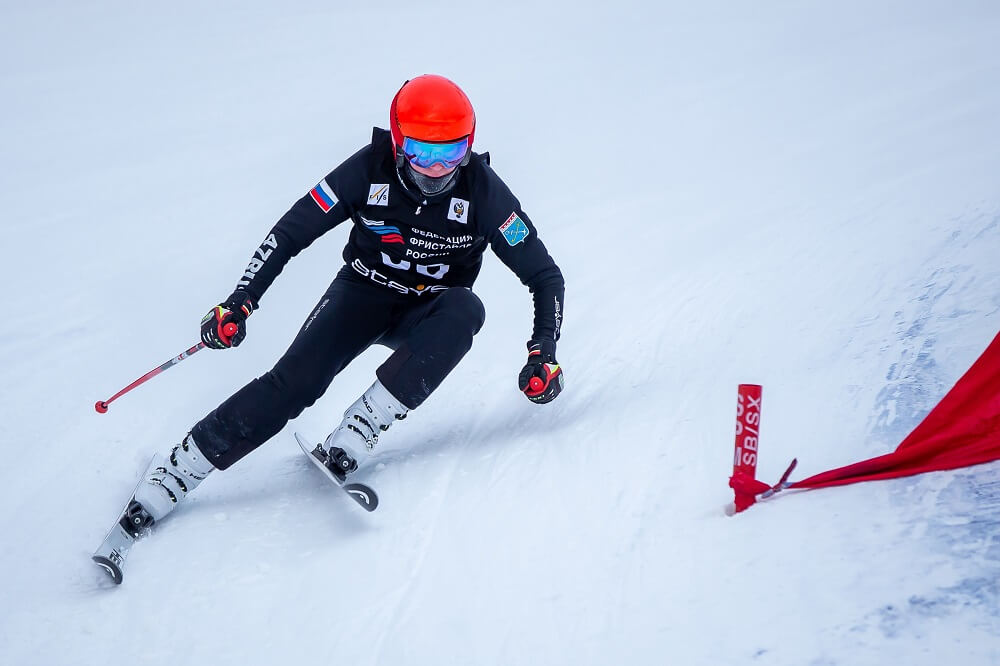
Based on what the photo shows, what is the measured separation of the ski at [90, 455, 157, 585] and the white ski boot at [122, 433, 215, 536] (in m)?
0.04

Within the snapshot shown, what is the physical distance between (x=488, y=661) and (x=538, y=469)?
0.96m

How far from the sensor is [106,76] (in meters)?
7.57

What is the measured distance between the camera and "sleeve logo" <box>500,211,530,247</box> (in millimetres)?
3049

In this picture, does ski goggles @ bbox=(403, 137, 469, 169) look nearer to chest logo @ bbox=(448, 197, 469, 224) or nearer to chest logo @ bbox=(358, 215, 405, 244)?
chest logo @ bbox=(448, 197, 469, 224)

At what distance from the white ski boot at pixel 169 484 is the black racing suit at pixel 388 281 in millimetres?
48

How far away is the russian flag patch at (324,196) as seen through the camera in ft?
9.85

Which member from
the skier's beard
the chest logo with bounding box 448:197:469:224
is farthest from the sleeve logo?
the skier's beard

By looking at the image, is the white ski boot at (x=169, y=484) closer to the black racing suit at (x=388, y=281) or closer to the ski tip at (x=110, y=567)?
the black racing suit at (x=388, y=281)

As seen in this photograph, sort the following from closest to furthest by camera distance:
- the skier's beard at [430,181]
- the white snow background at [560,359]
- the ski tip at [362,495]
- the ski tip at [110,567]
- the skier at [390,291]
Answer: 1. the white snow background at [560,359]
2. the ski tip at [110,567]
3. the ski tip at [362,495]
4. the skier at [390,291]
5. the skier's beard at [430,181]

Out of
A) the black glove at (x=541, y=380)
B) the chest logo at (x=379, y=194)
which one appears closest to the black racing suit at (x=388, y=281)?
the chest logo at (x=379, y=194)

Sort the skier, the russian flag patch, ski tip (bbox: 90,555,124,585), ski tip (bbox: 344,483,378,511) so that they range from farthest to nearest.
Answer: the russian flag patch
the skier
ski tip (bbox: 344,483,378,511)
ski tip (bbox: 90,555,124,585)

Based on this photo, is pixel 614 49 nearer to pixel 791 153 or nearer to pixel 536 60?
pixel 536 60

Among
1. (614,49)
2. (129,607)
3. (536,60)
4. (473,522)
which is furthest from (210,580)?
(614,49)

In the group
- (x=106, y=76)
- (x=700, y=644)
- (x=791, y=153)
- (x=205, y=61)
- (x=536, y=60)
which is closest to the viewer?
(x=700, y=644)
